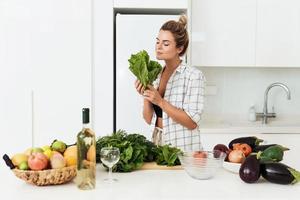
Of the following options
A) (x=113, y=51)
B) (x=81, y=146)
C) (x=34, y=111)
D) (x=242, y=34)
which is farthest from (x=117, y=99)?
(x=81, y=146)

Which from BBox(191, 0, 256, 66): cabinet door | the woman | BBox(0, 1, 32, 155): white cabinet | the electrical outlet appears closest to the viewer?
the woman

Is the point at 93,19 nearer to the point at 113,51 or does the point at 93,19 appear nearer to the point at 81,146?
the point at 113,51

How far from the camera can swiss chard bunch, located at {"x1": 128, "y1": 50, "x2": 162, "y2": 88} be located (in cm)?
200

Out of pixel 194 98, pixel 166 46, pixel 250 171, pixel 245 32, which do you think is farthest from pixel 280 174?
pixel 245 32

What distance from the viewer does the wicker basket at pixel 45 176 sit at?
1468 millimetres

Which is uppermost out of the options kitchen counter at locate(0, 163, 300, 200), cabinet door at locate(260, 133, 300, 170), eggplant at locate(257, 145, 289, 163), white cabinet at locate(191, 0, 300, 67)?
white cabinet at locate(191, 0, 300, 67)

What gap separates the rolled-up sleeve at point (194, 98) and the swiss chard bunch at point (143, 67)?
0.26m

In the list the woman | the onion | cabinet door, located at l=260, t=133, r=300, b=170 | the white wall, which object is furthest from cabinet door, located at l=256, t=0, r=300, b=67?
the onion

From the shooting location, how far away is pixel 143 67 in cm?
201

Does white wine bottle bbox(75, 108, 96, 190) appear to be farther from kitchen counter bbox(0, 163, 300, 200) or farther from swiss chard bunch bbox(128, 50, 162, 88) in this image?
swiss chard bunch bbox(128, 50, 162, 88)

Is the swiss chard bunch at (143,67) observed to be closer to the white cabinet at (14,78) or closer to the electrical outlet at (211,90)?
the white cabinet at (14,78)

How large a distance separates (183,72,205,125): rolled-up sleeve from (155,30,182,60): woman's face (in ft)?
0.59

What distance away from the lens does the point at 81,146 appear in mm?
1472

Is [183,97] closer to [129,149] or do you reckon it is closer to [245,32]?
[129,149]
